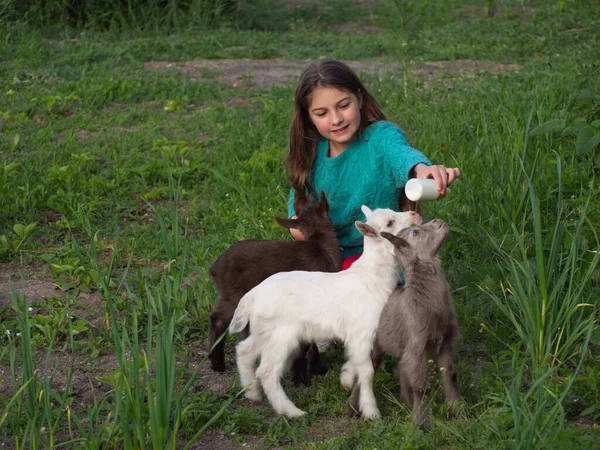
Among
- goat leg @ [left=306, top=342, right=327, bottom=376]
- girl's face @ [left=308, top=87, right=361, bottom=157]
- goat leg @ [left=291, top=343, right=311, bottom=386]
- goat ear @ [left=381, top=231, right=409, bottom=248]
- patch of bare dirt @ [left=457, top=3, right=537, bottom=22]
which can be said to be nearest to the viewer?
goat ear @ [left=381, top=231, right=409, bottom=248]

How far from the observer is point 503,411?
3.50 metres

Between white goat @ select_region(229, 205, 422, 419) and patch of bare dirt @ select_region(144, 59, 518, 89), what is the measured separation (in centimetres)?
563

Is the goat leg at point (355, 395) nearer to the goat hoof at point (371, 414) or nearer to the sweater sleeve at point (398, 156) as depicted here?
the goat hoof at point (371, 414)

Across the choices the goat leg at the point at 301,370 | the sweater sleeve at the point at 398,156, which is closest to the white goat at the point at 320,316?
the goat leg at the point at 301,370

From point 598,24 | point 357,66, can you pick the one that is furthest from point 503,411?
point 598,24

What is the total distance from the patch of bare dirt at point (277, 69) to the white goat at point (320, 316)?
5633 mm

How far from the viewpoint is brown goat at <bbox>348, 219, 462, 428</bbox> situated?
372 centimetres

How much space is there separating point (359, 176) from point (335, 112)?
1.29 ft

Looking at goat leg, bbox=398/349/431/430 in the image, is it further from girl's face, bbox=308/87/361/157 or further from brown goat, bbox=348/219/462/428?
girl's face, bbox=308/87/361/157

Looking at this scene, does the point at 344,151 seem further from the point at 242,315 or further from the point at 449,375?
the point at 449,375

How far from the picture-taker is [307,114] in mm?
5051

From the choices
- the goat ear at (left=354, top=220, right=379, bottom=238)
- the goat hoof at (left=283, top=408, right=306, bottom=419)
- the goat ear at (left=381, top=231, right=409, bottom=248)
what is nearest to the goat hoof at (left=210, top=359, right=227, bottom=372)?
the goat hoof at (left=283, top=408, right=306, bottom=419)

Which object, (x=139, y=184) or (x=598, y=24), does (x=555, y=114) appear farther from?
(x=598, y=24)

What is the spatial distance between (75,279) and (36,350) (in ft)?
2.93
